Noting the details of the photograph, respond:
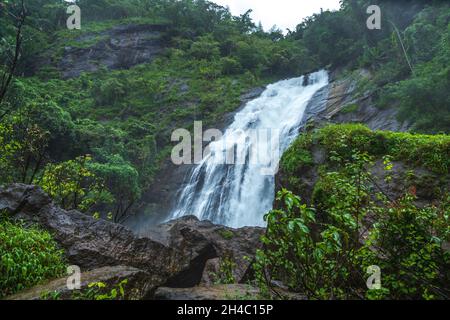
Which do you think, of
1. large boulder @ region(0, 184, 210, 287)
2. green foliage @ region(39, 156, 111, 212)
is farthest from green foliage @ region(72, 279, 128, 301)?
green foliage @ region(39, 156, 111, 212)

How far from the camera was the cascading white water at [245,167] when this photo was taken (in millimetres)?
18359

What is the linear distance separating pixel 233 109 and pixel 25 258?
24983 millimetres

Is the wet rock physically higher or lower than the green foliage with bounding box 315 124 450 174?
lower

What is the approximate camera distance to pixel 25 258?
6082mm

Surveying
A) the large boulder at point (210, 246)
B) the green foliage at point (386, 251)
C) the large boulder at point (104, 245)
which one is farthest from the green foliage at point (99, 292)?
the large boulder at point (210, 246)

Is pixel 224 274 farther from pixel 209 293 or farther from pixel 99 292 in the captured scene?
pixel 99 292

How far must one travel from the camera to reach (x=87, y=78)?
3644 cm

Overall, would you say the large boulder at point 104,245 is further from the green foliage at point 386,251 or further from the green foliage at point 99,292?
the green foliage at point 386,251

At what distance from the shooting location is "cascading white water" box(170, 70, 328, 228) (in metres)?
18.4

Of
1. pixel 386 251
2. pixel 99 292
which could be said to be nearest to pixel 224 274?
pixel 99 292

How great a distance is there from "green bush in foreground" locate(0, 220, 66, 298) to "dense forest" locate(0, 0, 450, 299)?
29 millimetres

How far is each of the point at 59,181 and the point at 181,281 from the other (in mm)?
7000

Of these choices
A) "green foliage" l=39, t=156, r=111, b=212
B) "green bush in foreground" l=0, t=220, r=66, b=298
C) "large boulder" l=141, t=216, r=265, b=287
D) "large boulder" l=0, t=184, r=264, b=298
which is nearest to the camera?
"green bush in foreground" l=0, t=220, r=66, b=298

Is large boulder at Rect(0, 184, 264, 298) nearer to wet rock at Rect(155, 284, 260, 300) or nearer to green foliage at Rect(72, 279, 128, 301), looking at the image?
wet rock at Rect(155, 284, 260, 300)
